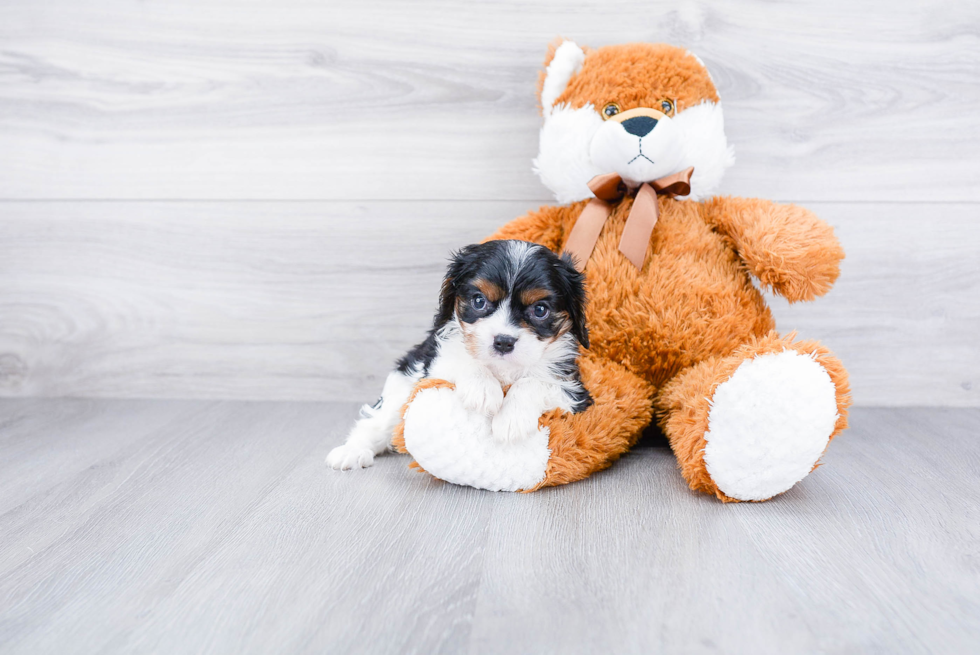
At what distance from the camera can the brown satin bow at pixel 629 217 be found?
1.51 m

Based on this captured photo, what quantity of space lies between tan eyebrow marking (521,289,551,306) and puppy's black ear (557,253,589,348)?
0.07 meters

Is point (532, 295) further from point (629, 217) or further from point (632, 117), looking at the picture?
point (632, 117)

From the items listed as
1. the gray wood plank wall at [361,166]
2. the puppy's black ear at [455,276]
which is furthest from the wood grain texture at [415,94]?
the puppy's black ear at [455,276]

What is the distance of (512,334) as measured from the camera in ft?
4.03

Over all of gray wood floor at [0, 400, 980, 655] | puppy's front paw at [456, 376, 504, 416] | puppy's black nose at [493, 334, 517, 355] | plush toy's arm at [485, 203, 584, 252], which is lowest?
gray wood floor at [0, 400, 980, 655]

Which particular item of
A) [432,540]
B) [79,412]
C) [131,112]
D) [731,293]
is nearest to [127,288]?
[79,412]

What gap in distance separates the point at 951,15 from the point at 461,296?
1612mm

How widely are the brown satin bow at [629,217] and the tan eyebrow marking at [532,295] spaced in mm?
239

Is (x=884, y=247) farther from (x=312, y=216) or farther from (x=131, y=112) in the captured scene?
(x=131, y=112)

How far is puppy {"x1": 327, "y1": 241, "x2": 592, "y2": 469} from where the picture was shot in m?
1.26

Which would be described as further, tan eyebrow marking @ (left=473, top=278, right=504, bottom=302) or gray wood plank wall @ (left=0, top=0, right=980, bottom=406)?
gray wood plank wall @ (left=0, top=0, right=980, bottom=406)

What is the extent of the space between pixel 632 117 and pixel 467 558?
99 cm

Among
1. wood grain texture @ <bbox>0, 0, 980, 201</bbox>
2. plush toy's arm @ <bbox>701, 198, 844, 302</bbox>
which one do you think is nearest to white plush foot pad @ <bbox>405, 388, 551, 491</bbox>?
plush toy's arm @ <bbox>701, 198, 844, 302</bbox>

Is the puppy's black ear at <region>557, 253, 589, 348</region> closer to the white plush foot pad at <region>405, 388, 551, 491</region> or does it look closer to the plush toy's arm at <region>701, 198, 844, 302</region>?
the white plush foot pad at <region>405, 388, 551, 491</region>
